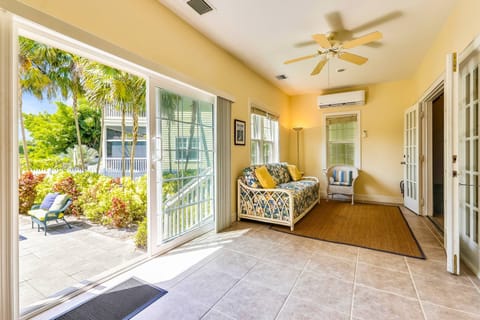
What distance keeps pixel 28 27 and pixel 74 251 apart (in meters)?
2.43

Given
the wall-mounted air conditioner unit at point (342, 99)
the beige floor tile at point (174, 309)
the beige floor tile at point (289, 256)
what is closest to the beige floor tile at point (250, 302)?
the beige floor tile at point (174, 309)

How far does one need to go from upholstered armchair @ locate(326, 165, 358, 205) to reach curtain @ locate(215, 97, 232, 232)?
285 centimetres

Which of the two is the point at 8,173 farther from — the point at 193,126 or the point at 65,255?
the point at 193,126

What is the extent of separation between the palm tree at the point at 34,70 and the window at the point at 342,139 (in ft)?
20.4

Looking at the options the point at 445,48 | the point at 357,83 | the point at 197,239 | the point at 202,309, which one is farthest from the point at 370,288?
the point at 357,83

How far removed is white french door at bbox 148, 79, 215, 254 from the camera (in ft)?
7.57

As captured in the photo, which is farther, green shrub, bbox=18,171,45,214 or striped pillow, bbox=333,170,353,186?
striped pillow, bbox=333,170,353,186

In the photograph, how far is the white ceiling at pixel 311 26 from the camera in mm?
2293

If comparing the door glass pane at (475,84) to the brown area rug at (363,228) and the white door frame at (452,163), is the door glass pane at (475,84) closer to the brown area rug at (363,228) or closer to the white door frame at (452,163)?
the white door frame at (452,163)

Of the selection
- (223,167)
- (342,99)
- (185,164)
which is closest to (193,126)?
(185,164)

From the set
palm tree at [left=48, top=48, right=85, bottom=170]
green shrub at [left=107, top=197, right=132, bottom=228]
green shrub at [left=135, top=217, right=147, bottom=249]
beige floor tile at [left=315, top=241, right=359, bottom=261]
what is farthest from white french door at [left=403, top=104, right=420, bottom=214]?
palm tree at [left=48, top=48, right=85, bottom=170]

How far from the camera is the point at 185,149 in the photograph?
2736mm

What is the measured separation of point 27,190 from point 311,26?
5636mm

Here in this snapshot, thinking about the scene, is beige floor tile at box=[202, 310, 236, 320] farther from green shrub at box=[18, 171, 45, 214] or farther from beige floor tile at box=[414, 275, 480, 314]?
green shrub at box=[18, 171, 45, 214]
